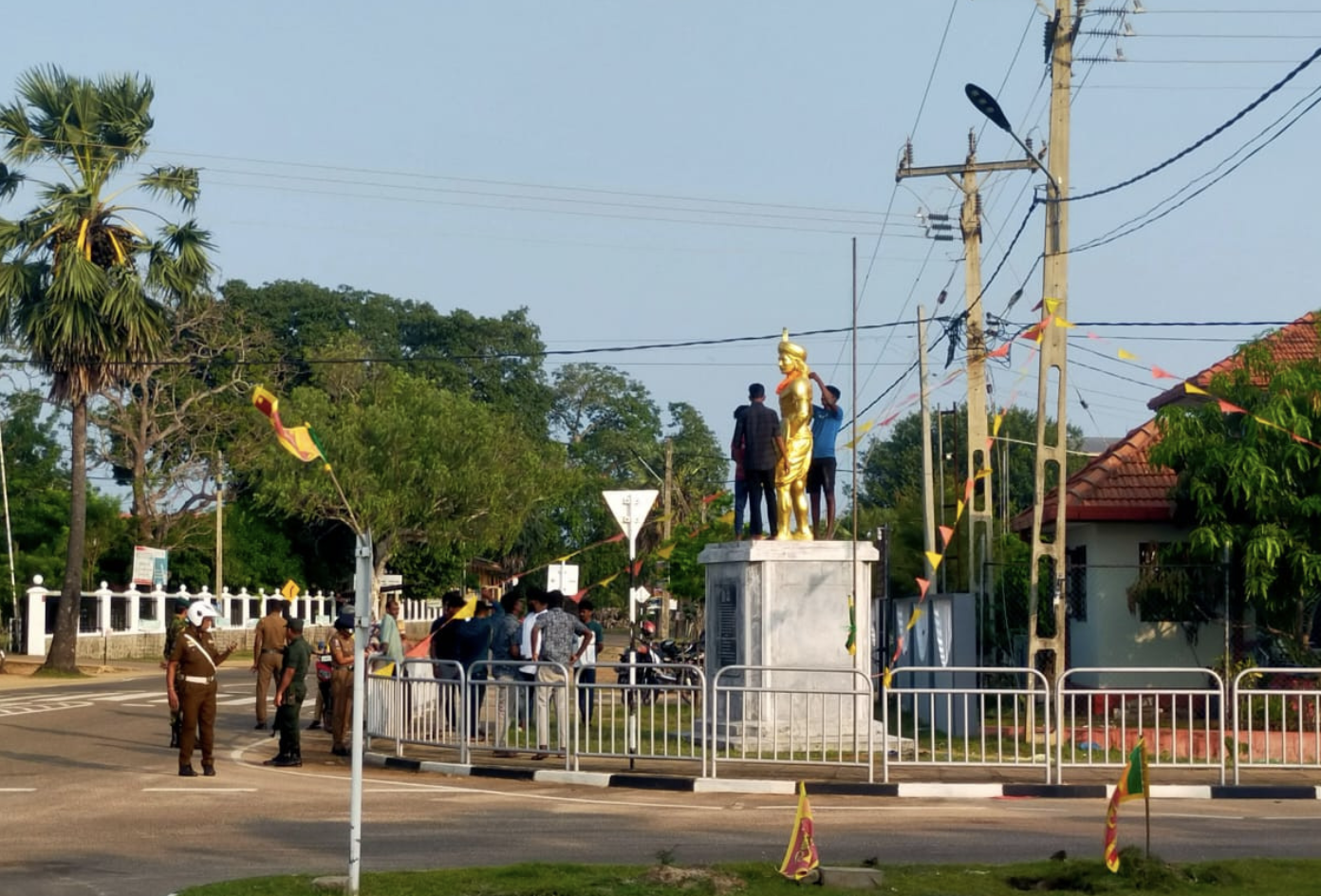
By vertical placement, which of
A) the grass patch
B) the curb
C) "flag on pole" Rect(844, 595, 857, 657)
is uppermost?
"flag on pole" Rect(844, 595, 857, 657)

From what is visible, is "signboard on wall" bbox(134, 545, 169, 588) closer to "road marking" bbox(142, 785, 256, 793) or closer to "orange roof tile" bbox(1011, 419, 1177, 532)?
"orange roof tile" bbox(1011, 419, 1177, 532)

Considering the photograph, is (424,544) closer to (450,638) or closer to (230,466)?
(230,466)

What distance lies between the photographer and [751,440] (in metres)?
20.4

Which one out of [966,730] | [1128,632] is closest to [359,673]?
[966,730]

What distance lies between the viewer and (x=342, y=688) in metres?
20.6

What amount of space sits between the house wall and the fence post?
30.7 m

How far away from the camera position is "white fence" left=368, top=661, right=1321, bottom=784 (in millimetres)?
16859

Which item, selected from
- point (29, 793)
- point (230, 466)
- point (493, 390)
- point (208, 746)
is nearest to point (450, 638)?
point (208, 746)

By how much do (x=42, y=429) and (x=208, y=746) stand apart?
52.0m

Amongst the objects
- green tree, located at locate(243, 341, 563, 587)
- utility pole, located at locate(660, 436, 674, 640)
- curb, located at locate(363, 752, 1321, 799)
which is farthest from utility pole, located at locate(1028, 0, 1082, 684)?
green tree, located at locate(243, 341, 563, 587)

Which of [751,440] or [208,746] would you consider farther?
[751,440]

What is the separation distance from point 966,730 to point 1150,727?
2567 millimetres

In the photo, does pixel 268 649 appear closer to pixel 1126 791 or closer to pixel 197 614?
pixel 197 614

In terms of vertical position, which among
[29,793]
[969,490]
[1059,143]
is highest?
[1059,143]
